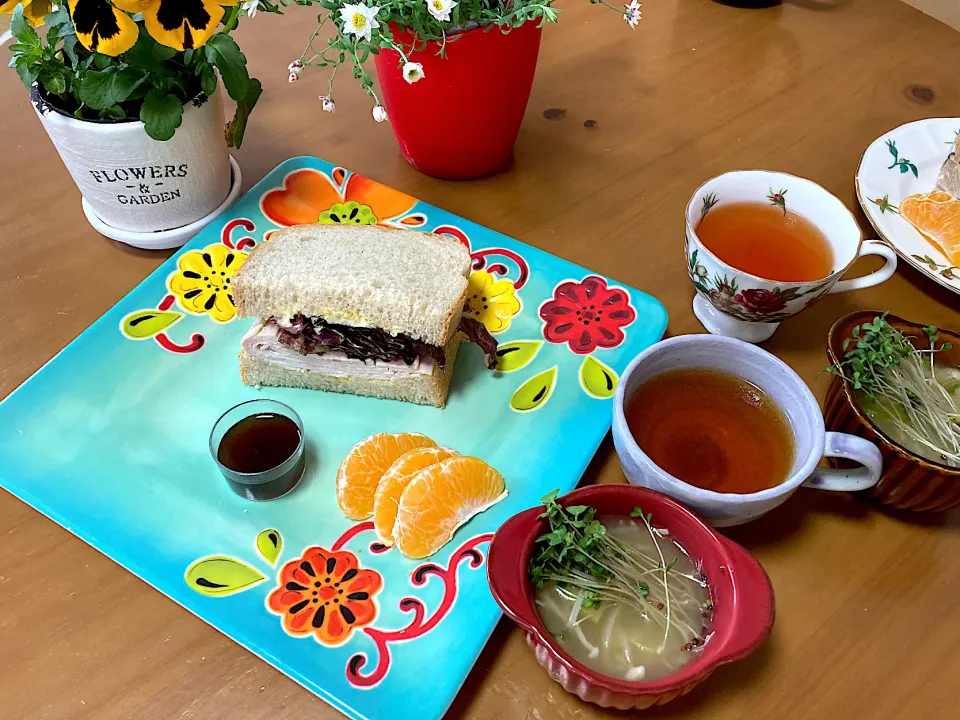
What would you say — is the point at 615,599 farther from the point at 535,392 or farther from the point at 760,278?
the point at 760,278

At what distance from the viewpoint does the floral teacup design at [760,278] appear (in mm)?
1120

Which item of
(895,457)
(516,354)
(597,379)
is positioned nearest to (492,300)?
(516,354)

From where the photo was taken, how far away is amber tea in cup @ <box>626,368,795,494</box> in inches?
40.1

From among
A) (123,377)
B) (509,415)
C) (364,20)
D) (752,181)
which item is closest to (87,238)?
(123,377)

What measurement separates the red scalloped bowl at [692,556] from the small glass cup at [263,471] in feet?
1.19

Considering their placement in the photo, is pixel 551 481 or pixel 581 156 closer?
pixel 551 481

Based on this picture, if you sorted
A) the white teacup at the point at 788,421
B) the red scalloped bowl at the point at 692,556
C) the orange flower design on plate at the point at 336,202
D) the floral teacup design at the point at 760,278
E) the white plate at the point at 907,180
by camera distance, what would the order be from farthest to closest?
the orange flower design on plate at the point at 336,202 → the white plate at the point at 907,180 → the floral teacup design at the point at 760,278 → the white teacup at the point at 788,421 → the red scalloped bowl at the point at 692,556

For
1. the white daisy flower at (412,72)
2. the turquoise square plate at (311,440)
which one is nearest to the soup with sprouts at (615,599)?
the turquoise square plate at (311,440)

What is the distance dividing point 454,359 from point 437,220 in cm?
33

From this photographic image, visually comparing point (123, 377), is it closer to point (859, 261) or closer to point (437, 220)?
point (437, 220)

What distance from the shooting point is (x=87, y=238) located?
4.65ft

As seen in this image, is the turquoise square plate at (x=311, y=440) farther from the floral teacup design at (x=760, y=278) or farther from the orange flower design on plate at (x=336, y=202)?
the floral teacup design at (x=760, y=278)

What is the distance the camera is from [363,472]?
1074mm

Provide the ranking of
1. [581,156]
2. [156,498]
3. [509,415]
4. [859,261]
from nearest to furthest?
1. [156,498]
2. [509,415]
3. [859,261]
4. [581,156]
